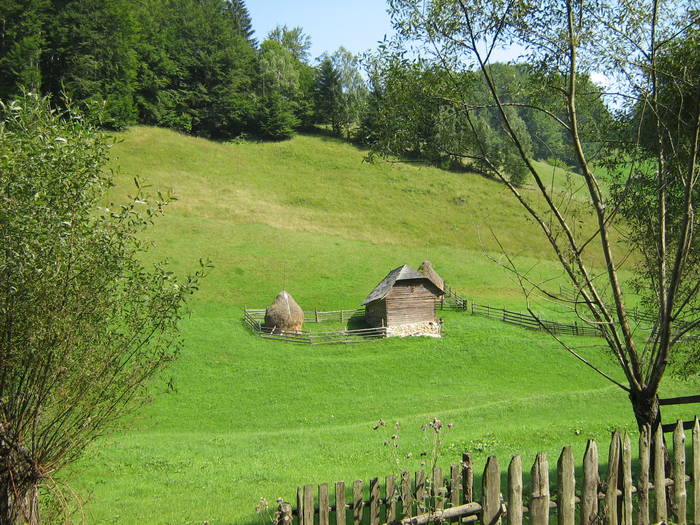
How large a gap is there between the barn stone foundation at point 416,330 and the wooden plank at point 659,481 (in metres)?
26.0

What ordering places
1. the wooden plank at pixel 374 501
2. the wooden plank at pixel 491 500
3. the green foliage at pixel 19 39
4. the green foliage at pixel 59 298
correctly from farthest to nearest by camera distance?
the green foliage at pixel 19 39
the green foliage at pixel 59 298
the wooden plank at pixel 374 501
the wooden plank at pixel 491 500

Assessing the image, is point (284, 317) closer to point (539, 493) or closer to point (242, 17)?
point (539, 493)

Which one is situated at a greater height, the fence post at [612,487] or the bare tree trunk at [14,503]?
the fence post at [612,487]

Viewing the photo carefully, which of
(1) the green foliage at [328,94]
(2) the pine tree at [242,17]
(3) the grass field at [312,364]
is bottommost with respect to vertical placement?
(3) the grass field at [312,364]

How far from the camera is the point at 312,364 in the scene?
87.1 ft

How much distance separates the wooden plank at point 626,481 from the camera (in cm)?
564

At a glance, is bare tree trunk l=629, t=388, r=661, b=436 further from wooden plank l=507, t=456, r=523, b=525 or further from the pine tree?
the pine tree

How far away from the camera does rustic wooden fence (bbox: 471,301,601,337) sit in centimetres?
3231

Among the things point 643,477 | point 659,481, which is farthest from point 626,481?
point 659,481

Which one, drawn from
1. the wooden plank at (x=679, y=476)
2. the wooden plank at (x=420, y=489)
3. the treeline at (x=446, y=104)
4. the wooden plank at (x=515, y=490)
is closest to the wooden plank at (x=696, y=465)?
the wooden plank at (x=679, y=476)

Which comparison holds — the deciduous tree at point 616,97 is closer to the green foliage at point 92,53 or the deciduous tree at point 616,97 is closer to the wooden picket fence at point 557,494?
the wooden picket fence at point 557,494

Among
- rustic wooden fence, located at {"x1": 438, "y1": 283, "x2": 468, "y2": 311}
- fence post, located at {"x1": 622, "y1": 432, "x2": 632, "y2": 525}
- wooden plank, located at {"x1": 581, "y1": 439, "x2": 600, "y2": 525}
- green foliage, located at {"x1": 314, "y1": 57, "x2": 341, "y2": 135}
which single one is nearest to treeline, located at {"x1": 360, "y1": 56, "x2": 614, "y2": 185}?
fence post, located at {"x1": 622, "y1": 432, "x2": 632, "y2": 525}

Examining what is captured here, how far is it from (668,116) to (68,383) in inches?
380

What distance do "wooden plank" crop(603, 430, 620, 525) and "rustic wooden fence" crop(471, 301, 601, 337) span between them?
81.4 feet
